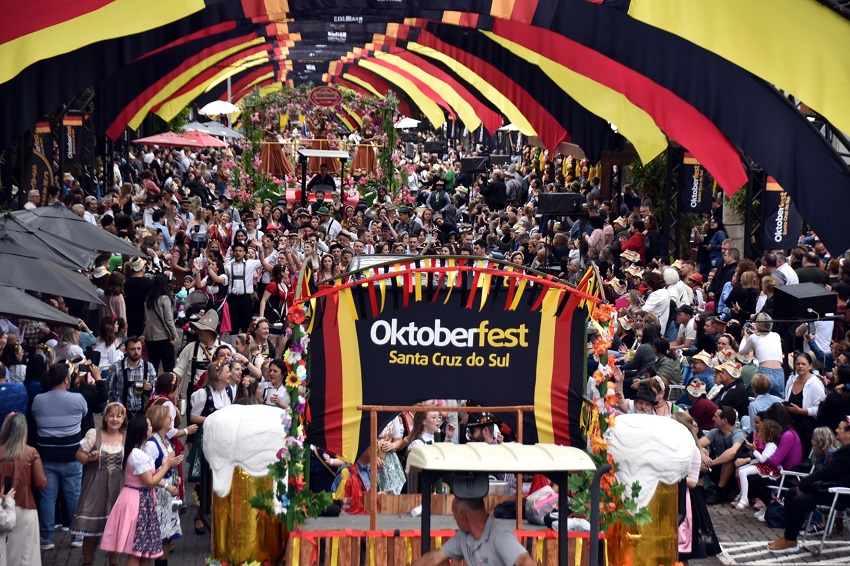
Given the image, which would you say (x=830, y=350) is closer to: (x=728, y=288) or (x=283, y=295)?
(x=728, y=288)

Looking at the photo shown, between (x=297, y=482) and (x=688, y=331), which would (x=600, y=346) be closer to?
(x=297, y=482)

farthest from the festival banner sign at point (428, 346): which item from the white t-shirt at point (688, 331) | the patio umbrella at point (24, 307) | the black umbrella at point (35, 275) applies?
the white t-shirt at point (688, 331)

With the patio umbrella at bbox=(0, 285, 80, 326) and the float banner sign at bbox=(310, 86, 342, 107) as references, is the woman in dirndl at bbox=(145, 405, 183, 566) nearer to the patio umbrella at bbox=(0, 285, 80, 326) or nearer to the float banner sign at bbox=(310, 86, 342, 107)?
the patio umbrella at bbox=(0, 285, 80, 326)

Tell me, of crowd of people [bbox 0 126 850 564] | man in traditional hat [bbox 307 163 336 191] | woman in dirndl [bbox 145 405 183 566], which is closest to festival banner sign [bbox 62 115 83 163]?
crowd of people [bbox 0 126 850 564]

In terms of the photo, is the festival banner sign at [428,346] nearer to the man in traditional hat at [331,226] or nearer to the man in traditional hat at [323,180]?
the man in traditional hat at [331,226]

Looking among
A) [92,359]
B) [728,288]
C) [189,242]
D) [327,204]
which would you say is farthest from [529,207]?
[92,359]

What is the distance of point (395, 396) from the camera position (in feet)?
30.0

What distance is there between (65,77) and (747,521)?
10543 mm

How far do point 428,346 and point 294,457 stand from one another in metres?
1.22

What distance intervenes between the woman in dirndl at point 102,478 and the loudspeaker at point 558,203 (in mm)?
15011

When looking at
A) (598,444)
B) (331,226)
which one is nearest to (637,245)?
(331,226)

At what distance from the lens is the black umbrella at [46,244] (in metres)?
14.2

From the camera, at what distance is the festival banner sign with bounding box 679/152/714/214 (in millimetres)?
22062

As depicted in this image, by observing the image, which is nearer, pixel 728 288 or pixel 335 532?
pixel 335 532
